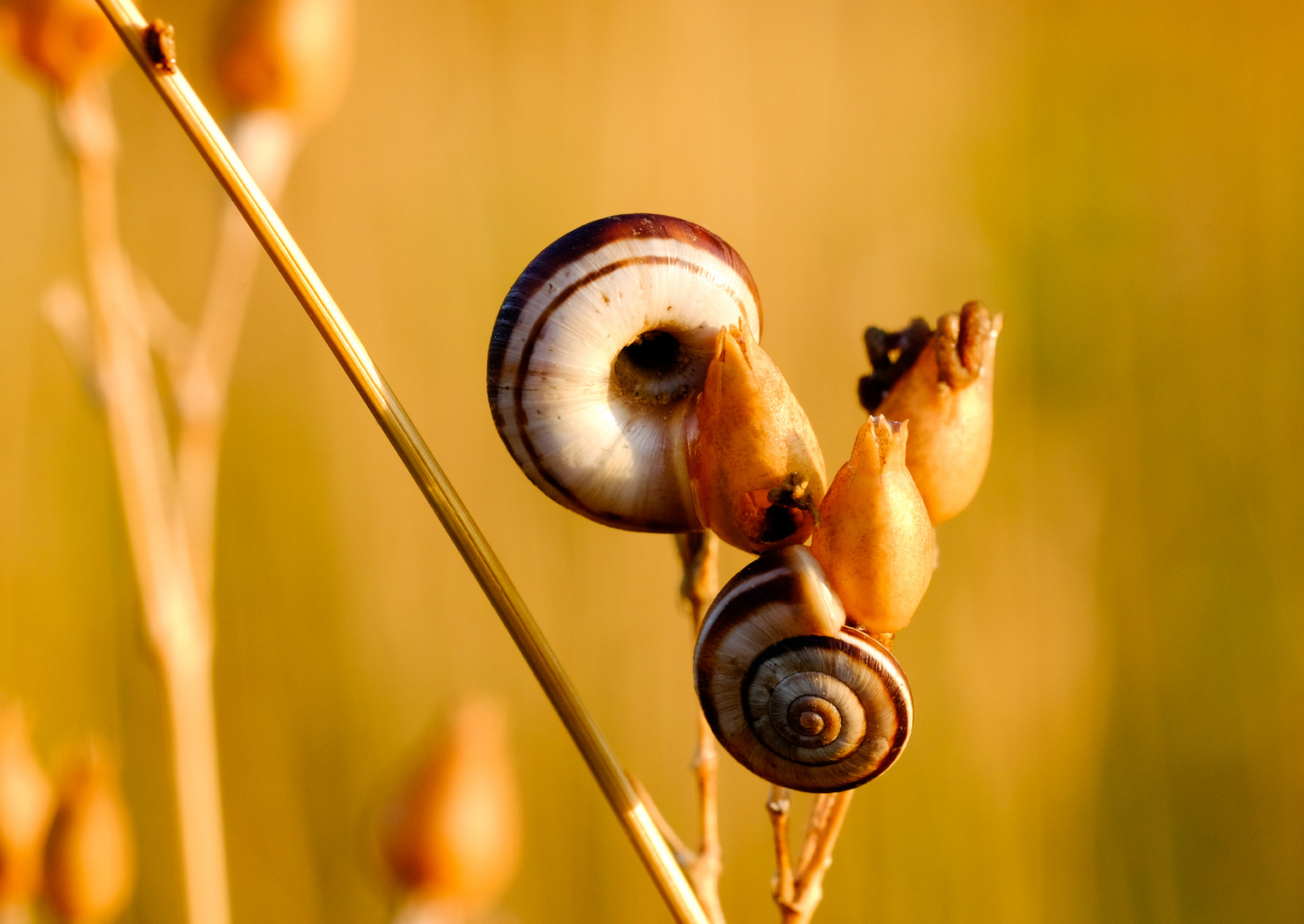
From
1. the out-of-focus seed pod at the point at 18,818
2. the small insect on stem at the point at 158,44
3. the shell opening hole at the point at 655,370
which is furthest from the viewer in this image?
the out-of-focus seed pod at the point at 18,818

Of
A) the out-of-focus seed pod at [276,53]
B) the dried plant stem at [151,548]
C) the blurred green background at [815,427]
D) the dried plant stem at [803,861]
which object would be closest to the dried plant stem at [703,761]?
the dried plant stem at [803,861]

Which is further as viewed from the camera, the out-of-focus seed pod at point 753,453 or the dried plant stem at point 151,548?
the dried plant stem at point 151,548

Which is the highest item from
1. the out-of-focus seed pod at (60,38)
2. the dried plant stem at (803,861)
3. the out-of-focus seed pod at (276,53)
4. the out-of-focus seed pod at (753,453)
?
the out-of-focus seed pod at (276,53)

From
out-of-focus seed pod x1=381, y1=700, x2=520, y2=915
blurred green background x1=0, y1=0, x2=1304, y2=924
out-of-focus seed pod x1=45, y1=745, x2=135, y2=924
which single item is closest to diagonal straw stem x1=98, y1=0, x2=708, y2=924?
out-of-focus seed pod x1=381, y1=700, x2=520, y2=915

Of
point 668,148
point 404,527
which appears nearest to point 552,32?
point 668,148

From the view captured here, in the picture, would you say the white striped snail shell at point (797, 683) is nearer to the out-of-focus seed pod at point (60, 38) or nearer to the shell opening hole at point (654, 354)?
the shell opening hole at point (654, 354)

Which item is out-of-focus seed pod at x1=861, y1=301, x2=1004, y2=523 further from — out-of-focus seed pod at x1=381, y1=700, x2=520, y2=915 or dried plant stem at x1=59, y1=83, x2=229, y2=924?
dried plant stem at x1=59, y1=83, x2=229, y2=924

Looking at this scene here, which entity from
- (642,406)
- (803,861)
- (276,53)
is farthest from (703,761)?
(276,53)
